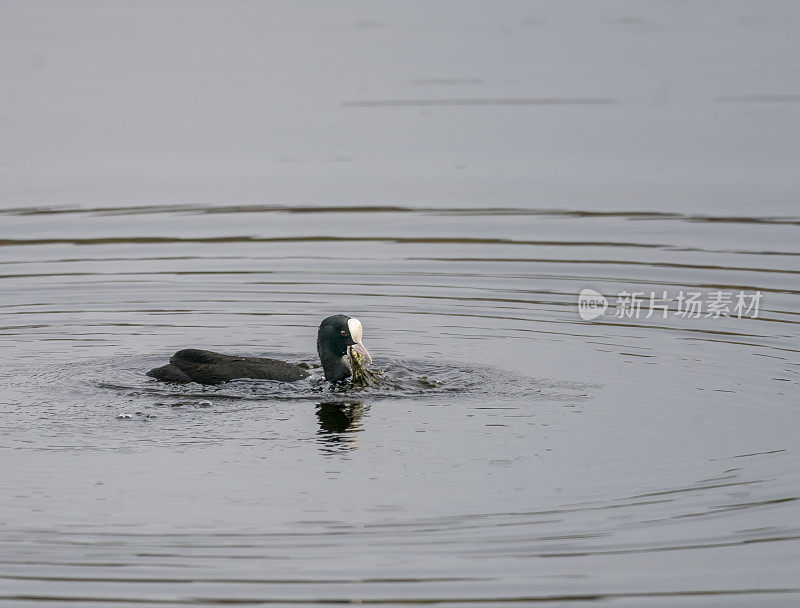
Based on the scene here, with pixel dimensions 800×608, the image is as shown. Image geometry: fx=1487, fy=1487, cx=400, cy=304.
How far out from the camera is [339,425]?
11203 millimetres

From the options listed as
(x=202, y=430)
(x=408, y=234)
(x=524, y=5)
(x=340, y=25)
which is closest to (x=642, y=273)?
(x=408, y=234)

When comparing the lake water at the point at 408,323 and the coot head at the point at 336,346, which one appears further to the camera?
the coot head at the point at 336,346

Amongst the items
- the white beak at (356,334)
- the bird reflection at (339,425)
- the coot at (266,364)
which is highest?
the white beak at (356,334)

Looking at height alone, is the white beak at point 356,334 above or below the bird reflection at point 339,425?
above

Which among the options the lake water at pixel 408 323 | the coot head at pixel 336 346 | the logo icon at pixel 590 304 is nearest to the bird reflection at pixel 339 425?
the lake water at pixel 408 323

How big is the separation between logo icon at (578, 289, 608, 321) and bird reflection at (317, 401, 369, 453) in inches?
139

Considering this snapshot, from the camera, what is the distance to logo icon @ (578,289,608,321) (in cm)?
1463

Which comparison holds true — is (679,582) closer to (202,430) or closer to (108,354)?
(202,430)

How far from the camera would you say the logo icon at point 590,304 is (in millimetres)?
14633

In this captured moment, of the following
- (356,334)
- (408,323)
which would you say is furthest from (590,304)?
(356,334)

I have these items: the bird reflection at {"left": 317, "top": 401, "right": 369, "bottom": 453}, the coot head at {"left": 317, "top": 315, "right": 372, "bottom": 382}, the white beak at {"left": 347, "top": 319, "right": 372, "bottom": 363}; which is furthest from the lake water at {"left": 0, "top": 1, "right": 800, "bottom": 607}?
the white beak at {"left": 347, "top": 319, "right": 372, "bottom": 363}

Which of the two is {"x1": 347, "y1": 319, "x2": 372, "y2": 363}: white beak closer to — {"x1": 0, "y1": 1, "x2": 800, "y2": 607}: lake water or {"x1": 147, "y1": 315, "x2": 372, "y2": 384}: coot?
{"x1": 147, "y1": 315, "x2": 372, "y2": 384}: coot

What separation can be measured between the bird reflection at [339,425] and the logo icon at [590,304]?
3.52m

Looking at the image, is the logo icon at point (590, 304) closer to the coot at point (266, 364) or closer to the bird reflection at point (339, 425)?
the coot at point (266, 364)
